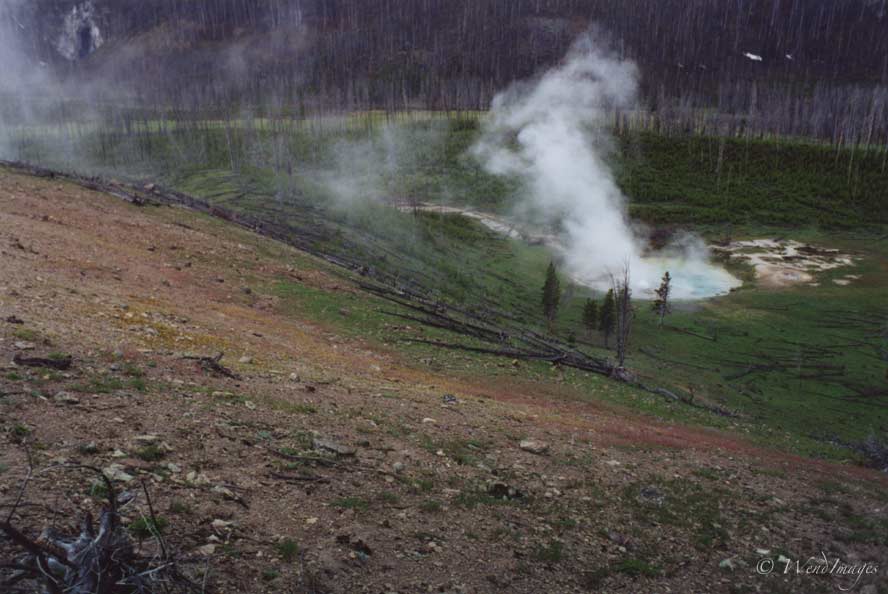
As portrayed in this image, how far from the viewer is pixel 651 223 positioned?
102812 mm

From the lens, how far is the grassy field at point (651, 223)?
37281 millimetres

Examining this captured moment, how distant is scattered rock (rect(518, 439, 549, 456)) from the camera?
1501 centimetres

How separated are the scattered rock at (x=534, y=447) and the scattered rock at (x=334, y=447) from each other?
5.24m

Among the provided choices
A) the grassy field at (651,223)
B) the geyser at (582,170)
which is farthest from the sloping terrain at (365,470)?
the geyser at (582,170)

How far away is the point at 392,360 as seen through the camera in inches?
974

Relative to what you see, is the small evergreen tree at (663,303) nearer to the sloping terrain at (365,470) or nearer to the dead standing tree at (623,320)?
the dead standing tree at (623,320)

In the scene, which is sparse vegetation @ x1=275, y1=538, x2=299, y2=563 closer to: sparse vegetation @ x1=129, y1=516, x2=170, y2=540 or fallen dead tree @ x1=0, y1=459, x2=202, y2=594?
sparse vegetation @ x1=129, y1=516, x2=170, y2=540

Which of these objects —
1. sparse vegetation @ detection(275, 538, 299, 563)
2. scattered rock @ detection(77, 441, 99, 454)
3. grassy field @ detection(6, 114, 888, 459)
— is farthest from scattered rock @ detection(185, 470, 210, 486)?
grassy field @ detection(6, 114, 888, 459)

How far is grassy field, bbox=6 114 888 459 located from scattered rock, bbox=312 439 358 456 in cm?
1365

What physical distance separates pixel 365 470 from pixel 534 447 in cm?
559

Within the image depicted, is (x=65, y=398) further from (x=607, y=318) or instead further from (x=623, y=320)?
(x=607, y=318)

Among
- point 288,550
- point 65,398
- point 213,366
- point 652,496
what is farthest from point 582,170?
point 288,550

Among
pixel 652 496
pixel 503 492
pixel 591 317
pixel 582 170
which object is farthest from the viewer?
pixel 582 170

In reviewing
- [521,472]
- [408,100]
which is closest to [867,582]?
[521,472]
